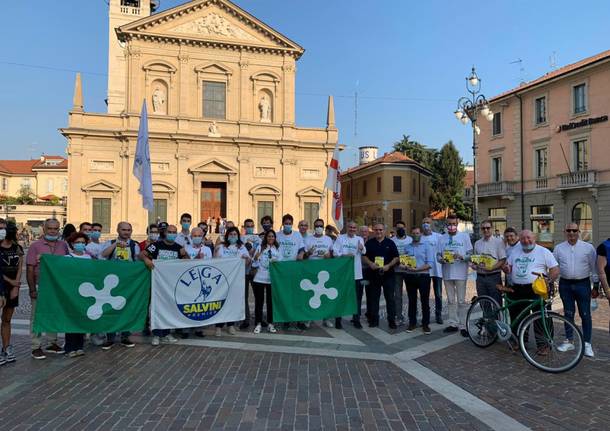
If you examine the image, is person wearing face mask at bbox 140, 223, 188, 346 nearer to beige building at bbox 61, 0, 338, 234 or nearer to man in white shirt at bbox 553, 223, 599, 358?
man in white shirt at bbox 553, 223, 599, 358

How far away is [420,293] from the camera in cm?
834

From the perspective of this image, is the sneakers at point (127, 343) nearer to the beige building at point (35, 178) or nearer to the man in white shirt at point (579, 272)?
the man in white shirt at point (579, 272)

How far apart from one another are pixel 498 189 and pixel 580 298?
3241 centimetres

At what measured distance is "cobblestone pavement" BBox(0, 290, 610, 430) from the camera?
4.33 m

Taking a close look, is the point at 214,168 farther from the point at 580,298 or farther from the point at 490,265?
the point at 580,298

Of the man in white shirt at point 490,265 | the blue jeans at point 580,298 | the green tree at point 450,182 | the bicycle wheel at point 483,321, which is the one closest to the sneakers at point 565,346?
the blue jeans at point 580,298

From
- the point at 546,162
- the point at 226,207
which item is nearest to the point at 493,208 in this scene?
the point at 546,162

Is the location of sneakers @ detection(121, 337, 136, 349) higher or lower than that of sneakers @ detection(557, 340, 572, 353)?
lower

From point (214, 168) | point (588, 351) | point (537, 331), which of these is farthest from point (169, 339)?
point (214, 168)

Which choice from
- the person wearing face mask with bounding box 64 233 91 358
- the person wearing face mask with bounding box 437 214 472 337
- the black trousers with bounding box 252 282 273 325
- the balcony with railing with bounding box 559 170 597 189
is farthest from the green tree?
the person wearing face mask with bounding box 64 233 91 358

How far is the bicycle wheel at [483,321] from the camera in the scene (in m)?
6.95

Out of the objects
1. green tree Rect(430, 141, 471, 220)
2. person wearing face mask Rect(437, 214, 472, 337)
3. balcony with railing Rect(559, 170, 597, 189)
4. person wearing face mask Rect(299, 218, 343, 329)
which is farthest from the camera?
green tree Rect(430, 141, 471, 220)

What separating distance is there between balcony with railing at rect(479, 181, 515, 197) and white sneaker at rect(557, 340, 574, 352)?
107 feet

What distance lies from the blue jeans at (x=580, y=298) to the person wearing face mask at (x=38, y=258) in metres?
7.83
